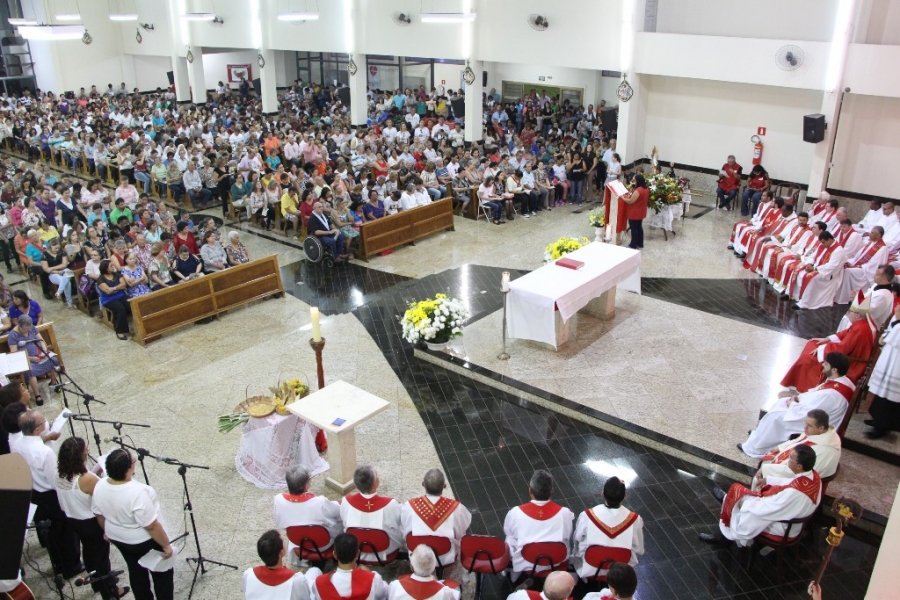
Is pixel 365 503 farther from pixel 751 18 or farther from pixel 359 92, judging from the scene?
pixel 359 92

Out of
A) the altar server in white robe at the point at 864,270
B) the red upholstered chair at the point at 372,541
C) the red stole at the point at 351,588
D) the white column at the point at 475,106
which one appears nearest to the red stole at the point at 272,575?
the red stole at the point at 351,588

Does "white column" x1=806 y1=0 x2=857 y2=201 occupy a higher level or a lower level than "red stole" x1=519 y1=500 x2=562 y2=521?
higher

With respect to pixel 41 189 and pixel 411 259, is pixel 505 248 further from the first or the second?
pixel 41 189

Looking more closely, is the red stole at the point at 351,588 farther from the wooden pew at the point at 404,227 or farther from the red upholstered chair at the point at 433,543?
the wooden pew at the point at 404,227

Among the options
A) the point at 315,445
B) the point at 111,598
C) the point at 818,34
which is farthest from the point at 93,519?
the point at 818,34

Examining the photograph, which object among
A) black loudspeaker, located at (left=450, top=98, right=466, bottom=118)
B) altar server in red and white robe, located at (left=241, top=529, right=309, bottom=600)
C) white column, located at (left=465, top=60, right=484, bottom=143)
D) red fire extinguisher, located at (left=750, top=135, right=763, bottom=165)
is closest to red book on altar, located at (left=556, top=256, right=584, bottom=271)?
altar server in red and white robe, located at (left=241, top=529, right=309, bottom=600)

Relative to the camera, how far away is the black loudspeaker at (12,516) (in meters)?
2.49

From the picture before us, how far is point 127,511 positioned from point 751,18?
14.2 m

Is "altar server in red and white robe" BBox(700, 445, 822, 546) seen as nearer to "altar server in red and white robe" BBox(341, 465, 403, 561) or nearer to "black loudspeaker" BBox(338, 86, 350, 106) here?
"altar server in red and white robe" BBox(341, 465, 403, 561)

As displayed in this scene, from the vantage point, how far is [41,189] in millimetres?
12461

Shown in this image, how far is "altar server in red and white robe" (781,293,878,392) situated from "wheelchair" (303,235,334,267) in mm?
7002

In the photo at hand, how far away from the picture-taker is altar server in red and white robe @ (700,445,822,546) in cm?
517

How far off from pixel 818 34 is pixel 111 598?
14.2 metres

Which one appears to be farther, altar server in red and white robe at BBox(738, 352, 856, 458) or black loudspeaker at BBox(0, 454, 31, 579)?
altar server in red and white robe at BBox(738, 352, 856, 458)
